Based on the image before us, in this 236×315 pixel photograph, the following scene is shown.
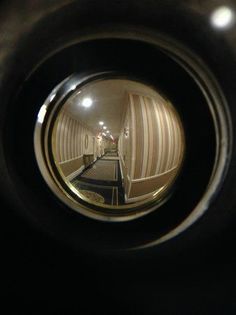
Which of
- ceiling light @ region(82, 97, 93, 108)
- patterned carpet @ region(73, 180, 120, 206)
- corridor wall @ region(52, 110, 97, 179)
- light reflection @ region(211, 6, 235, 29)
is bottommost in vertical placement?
patterned carpet @ region(73, 180, 120, 206)

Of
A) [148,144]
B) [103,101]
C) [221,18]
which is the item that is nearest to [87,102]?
[103,101]

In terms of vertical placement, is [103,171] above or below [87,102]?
below

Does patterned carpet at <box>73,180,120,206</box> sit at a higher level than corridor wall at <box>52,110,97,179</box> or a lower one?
lower

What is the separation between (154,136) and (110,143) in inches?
4.3

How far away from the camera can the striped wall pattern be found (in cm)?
36

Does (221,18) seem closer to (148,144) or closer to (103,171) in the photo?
(148,144)

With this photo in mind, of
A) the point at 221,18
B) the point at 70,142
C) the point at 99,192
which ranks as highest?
the point at 221,18

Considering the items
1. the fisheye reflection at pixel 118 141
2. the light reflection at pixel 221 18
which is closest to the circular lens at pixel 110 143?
the fisheye reflection at pixel 118 141

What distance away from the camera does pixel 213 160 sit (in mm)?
351

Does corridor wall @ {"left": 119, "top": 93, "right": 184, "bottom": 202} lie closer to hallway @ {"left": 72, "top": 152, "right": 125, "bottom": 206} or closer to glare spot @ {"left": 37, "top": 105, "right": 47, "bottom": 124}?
hallway @ {"left": 72, "top": 152, "right": 125, "bottom": 206}

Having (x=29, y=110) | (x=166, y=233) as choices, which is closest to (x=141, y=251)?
(x=166, y=233)

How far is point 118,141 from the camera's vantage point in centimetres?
42

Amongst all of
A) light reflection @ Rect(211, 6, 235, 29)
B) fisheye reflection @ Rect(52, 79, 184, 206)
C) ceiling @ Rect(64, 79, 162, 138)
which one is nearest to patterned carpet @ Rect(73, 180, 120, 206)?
fisheye reflection @ Rect(52, 79, 184, 206)

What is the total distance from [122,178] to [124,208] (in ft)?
0.23
